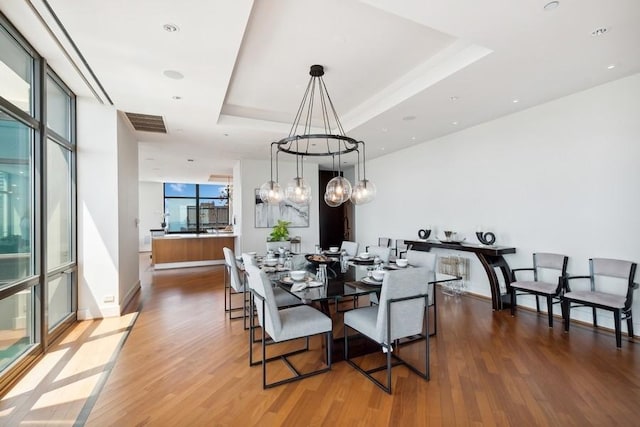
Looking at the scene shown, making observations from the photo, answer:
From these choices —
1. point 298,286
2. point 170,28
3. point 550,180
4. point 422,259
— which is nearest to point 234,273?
point 298,286

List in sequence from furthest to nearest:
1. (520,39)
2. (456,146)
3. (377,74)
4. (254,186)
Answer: (254,186), (456,146), (377,74), (520,39)

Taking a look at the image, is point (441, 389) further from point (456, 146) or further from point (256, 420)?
point (456, 146)

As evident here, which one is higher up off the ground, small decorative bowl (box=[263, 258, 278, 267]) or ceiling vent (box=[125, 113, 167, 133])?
ceiling vent (box=[125, 113, 167, 133])

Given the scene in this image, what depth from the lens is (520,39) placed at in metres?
2.70

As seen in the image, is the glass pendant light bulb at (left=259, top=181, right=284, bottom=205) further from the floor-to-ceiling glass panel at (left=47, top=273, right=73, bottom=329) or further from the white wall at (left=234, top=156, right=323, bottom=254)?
the white wall at (left=234, top=156, right=323, bottom=254)

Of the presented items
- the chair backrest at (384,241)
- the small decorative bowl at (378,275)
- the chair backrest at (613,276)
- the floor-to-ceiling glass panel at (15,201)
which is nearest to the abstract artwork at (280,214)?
the chair backrest at (384,241)

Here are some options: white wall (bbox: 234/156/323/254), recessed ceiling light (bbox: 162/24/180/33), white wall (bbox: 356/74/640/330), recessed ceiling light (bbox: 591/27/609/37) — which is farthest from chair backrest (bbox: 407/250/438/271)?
white wall (bbox: 234/156/323/254)

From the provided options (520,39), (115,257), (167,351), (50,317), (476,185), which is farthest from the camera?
(476,185)

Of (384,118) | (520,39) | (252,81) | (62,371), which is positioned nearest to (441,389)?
(520,39)

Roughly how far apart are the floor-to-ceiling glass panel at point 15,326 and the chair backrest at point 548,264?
5998mm

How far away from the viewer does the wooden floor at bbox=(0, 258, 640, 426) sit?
211 centimetres

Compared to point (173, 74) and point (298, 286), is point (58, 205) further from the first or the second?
point (298, 286)

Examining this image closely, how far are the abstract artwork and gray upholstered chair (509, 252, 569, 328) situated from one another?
205 inches

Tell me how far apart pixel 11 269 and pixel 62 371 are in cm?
104
